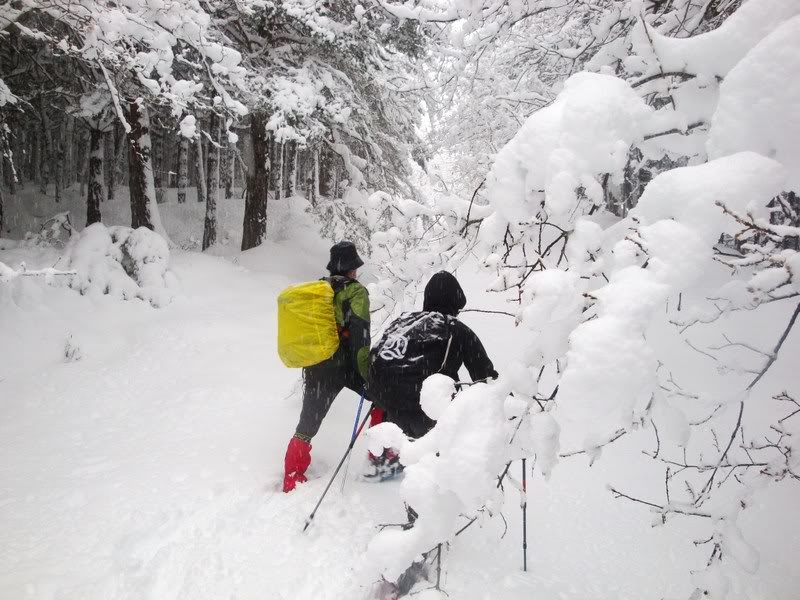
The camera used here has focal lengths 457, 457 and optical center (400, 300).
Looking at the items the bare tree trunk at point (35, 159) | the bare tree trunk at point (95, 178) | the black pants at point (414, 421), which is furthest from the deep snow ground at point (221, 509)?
the bare tree trunk at point (35, 159)

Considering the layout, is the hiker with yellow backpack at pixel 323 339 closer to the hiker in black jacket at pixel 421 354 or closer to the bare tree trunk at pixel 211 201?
the hiker in black jacket at pixel 421 354

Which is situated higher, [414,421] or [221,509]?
[414,421]

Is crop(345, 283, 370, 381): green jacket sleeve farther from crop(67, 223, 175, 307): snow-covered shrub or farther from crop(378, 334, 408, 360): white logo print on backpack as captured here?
crop(67, 223, 175, 307): snow-covered shrub

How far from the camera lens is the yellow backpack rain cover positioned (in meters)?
3.73

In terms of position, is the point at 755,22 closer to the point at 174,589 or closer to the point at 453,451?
the point at 453,451

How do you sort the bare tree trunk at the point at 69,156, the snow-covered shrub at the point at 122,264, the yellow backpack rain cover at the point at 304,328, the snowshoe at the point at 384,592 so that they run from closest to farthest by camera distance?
the snowshoe at the point at 384,592
the yellow backpack rain cover at the point at 304,328
the snow-covered shrub at the point at 122,264
the bare tree trunk at the point at 69,156

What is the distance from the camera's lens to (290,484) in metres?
3.84

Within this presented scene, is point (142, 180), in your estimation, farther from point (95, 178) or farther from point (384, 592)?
point (384, 592)

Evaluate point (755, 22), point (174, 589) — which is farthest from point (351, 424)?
point (755, 22)

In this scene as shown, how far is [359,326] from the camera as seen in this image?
3.79m

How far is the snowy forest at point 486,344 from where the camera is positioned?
4.22 ft

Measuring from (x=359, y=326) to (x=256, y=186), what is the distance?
30.6 ft

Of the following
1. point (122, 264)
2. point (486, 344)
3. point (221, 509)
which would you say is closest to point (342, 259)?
point (221, 509)

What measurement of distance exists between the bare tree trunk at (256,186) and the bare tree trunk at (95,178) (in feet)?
13.2
